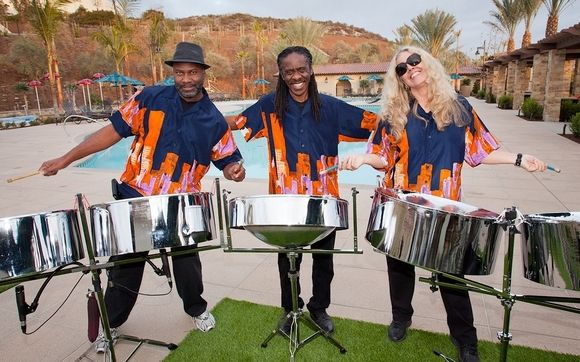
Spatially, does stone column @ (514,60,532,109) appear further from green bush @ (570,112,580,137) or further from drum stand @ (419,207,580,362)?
drum stand @ (419,207,580,362)

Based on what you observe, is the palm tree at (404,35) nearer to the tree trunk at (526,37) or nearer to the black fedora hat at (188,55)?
the tree trunk at (526,37)

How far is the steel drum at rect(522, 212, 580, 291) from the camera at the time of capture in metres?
1.13

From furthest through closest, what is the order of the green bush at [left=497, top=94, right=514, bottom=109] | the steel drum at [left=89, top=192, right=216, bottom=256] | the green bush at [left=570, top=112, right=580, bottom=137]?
the green bush at [left=497, top=94, right=514, bottom=109]
the green bush at [left=570, top=112, right=580, bottom=137]
the steel drum at [left=89, top=192, right=216, bottom=256]

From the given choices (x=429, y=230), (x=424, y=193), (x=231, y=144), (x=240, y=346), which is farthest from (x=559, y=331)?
(x=231, y=144)

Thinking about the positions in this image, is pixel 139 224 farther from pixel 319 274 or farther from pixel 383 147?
pixel 383 147

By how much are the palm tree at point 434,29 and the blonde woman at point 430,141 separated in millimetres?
27283

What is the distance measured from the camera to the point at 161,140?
1749 mm

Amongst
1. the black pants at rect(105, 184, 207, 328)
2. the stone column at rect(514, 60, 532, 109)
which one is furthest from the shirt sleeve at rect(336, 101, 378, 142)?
the stone column at rect(514, 60, 532, 109)

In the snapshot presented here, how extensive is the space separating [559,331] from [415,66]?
4.56 ft

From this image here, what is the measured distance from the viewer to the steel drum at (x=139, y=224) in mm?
1428

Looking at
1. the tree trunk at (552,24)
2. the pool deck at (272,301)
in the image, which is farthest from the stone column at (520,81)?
the pool deck at (272,301)

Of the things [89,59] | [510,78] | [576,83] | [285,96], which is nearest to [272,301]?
[285,96]

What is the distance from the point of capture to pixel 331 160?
1.81 meters

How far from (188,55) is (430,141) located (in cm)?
104
